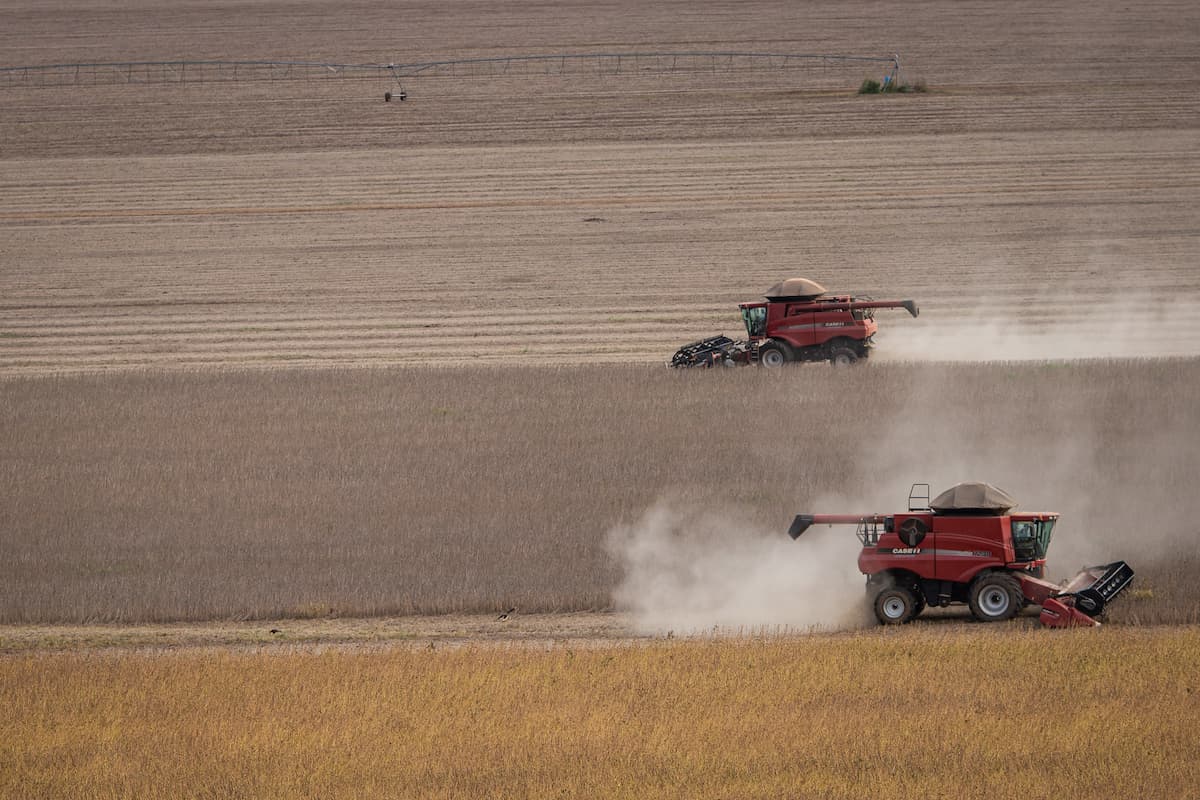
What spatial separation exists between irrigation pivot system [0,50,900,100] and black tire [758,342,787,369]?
3144 centimetres

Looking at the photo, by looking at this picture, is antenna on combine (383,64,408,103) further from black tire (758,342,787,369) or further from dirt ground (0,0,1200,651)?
black tire (758,342,787,369)

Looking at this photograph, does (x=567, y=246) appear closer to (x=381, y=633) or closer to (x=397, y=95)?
(x=397, y=95)

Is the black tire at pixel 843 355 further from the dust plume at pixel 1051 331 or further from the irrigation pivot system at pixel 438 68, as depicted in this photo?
the irrigation pivot system at pixel 438 68

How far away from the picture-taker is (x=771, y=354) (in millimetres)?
25938

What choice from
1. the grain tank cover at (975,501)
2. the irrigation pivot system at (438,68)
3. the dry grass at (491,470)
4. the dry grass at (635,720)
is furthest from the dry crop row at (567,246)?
the dry grass at (635,720)

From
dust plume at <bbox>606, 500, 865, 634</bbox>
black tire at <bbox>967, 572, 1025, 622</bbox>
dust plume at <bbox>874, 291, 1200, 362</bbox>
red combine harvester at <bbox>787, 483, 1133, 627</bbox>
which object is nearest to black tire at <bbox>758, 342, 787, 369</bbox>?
dust plume at <bbox>874, 291, 1200, 362</bbox>

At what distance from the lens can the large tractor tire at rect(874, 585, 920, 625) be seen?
14.4 meters

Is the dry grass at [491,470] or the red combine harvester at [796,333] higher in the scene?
the red combine harvester at [796,333]

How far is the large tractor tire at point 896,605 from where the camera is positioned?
14391mm

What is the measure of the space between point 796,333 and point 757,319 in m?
0.76

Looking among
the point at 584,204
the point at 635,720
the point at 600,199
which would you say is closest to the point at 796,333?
the point at 635,720

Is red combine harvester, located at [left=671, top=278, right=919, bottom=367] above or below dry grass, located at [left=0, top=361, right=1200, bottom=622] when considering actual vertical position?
above

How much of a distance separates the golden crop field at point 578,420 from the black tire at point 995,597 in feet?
0.89

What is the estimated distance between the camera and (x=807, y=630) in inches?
580
